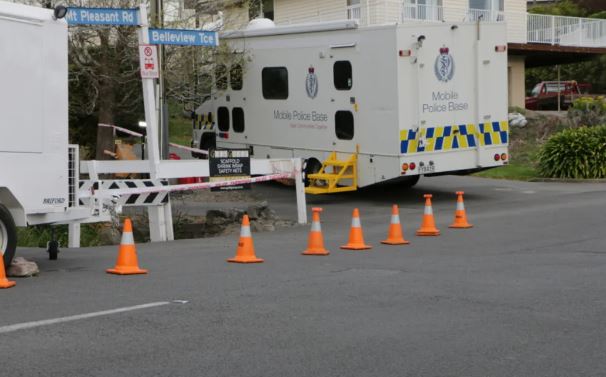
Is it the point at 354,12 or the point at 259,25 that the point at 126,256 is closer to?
the point at 259,25

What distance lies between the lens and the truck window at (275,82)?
21188mm

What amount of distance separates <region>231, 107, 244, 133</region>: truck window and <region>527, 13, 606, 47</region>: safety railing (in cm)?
1960

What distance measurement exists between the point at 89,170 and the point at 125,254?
461 centimetres

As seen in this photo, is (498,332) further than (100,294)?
No

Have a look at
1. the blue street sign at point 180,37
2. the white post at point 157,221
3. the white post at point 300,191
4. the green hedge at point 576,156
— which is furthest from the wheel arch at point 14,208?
the green hedge at point 576,156

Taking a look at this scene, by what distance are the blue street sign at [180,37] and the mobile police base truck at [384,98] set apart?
4.30 m

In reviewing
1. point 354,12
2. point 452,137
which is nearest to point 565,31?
point 354,12

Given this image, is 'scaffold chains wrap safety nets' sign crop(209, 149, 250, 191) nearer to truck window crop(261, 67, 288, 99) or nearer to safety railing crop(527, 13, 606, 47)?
truck window crop(261, 67, 288, 99)

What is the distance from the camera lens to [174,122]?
3528 cm

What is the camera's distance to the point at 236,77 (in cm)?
2280

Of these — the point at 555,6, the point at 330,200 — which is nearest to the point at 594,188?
the point at 330,200

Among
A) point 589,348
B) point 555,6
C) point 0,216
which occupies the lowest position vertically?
point 589,348

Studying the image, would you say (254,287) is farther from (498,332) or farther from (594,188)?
(594,188)

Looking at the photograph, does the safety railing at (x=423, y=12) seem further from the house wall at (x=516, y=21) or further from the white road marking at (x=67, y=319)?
the white road marking at (x=67, y=319)
